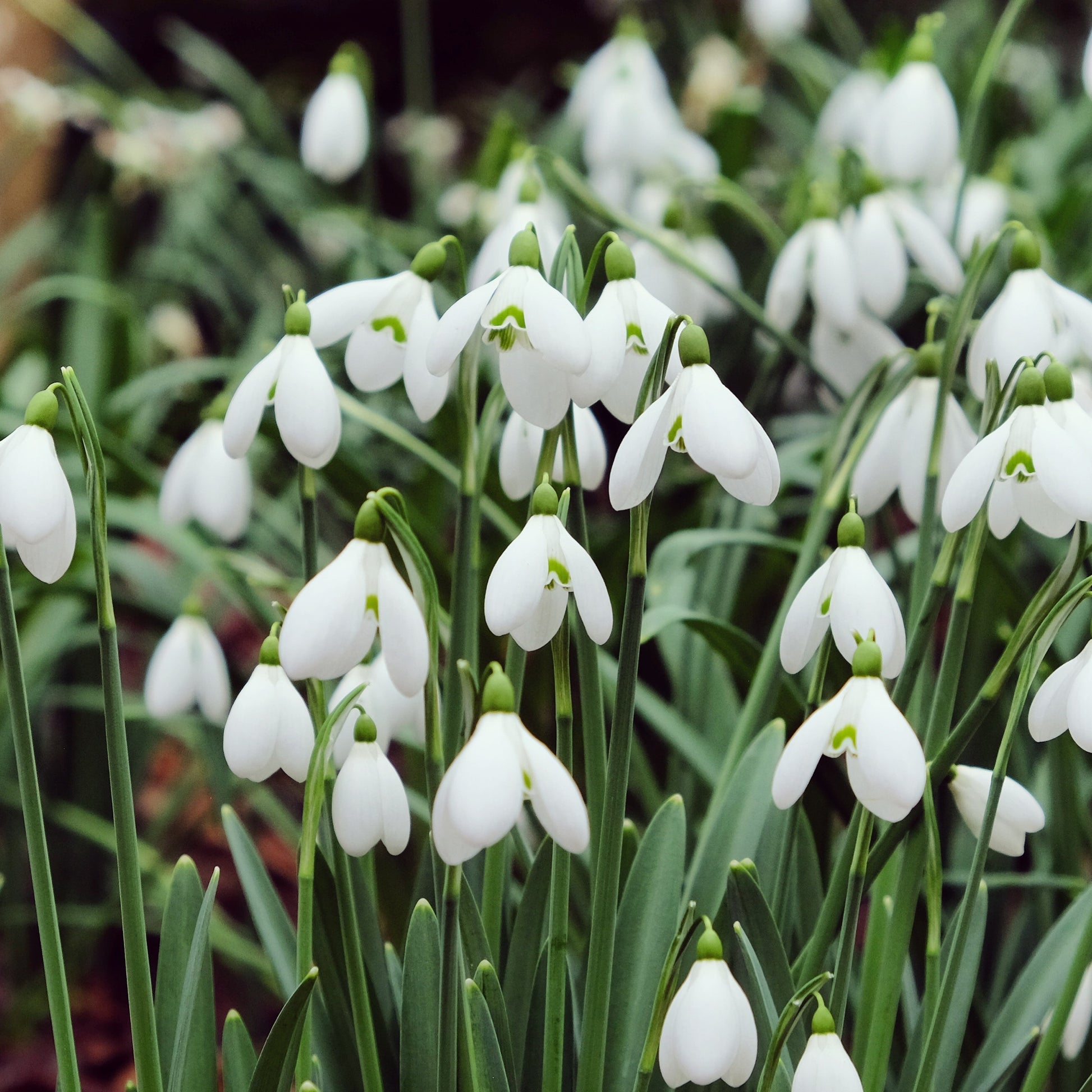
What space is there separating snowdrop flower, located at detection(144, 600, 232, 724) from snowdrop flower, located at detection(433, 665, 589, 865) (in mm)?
597

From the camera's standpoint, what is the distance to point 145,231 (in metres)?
2.88

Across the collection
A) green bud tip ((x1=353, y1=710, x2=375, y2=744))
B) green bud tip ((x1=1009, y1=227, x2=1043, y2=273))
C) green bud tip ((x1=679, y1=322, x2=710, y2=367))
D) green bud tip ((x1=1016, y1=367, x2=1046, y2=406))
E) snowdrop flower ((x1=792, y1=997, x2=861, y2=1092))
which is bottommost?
snowdrop flower ((x1=792, y1=997, x2=861, y2=1092))

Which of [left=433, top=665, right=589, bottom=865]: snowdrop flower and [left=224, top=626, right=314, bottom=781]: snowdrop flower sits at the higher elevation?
[left=224, top=626, right=314, bottom=781]: snowdrop flower

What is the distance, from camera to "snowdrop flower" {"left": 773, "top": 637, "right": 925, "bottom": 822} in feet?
1.89

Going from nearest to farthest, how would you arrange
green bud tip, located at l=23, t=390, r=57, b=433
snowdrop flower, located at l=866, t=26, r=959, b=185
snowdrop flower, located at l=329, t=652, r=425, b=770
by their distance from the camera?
green bud tip, located at l=23, t=390, r=57, b=433, snowdrop flower, located at l=329, t=652, r=425, b=770, snowdrop flower, located at l=866, t=26, r=959, b=185

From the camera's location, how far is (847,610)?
0.65 metres

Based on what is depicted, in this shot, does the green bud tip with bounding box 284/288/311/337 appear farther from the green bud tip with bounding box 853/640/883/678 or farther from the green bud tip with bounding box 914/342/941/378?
the green bud tip with bounding box 914/342/941/378

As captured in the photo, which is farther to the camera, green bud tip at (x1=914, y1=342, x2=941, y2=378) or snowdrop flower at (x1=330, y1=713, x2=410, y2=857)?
green bud tip at (x1=914, y1=342, x2=941, y2=378)

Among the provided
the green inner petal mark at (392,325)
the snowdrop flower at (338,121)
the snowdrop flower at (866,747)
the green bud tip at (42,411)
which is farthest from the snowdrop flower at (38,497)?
the snowdrop flower at (338,121)

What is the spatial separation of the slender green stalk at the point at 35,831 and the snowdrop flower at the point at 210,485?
445mm

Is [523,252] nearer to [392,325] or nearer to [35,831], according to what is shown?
[392,325]

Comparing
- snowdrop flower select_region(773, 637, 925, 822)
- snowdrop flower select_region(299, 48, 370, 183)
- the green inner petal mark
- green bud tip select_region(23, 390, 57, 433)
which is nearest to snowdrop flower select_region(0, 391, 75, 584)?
green bud tip select_region(23, 390, 57, 433)

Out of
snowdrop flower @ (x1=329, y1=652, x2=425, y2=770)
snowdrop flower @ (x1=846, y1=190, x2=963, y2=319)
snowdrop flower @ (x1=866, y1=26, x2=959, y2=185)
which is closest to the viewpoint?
snowdrop flower @ (x1=329, y1=652, x2=425, y2=770)

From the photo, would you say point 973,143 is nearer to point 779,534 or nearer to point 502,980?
point 779,534
